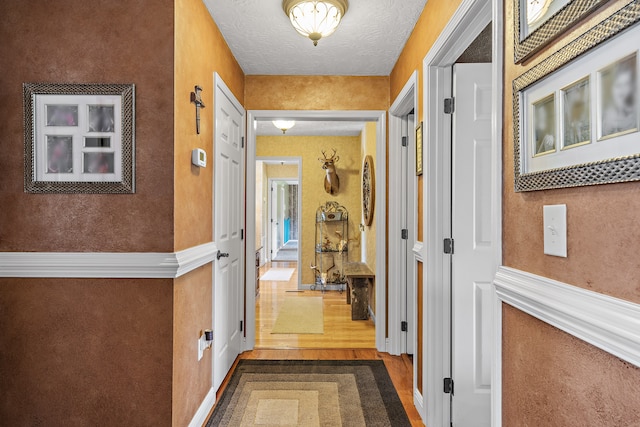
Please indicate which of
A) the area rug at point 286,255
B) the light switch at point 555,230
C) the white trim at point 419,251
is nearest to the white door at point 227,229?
the white trim at point 419,251

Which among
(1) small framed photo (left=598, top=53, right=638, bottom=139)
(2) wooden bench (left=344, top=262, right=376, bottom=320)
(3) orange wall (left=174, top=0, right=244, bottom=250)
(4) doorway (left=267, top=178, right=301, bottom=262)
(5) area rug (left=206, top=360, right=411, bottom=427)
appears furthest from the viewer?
(4) doorway (left=267, top=178, right=301, bottom=262)

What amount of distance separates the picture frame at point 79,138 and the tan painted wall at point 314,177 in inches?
171

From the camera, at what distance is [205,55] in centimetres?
233

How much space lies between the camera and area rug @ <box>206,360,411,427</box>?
2.32 m

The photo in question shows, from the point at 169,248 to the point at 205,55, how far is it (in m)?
1.23

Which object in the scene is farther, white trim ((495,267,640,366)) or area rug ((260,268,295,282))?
area rug ((260,268,295,282))

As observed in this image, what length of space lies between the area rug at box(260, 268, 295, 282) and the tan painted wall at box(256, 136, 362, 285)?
0.88 metres

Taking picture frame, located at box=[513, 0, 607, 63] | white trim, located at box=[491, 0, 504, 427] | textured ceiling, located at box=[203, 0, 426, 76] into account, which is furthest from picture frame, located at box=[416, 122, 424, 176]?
picture frame, located at box=[513, 0, 607, 63]

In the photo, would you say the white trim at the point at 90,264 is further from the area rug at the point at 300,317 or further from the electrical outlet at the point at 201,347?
the area rug at the point at 300,317

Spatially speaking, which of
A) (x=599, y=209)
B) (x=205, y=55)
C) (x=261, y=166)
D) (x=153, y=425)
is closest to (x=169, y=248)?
(x=153, y=425)

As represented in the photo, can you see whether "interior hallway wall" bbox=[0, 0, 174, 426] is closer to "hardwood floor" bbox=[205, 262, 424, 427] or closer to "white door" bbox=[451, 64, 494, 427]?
"hardwood floor" bbox=[205, 262, 424, 427]

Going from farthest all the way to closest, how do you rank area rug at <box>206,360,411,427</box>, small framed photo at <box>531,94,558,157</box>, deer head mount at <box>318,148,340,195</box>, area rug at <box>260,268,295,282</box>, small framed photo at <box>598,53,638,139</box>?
area rug at <box>260,268,295,282</box> → deer head mount at <box>318,148,340,195</box> → area rug at <box>206,360,411,427</box> → small framed photo at <box>531,94,558,157</box> → small framed photo at <box>598,53,638,139</box>

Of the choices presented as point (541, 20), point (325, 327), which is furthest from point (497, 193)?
point (325, 327)

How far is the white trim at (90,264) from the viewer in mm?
1776
